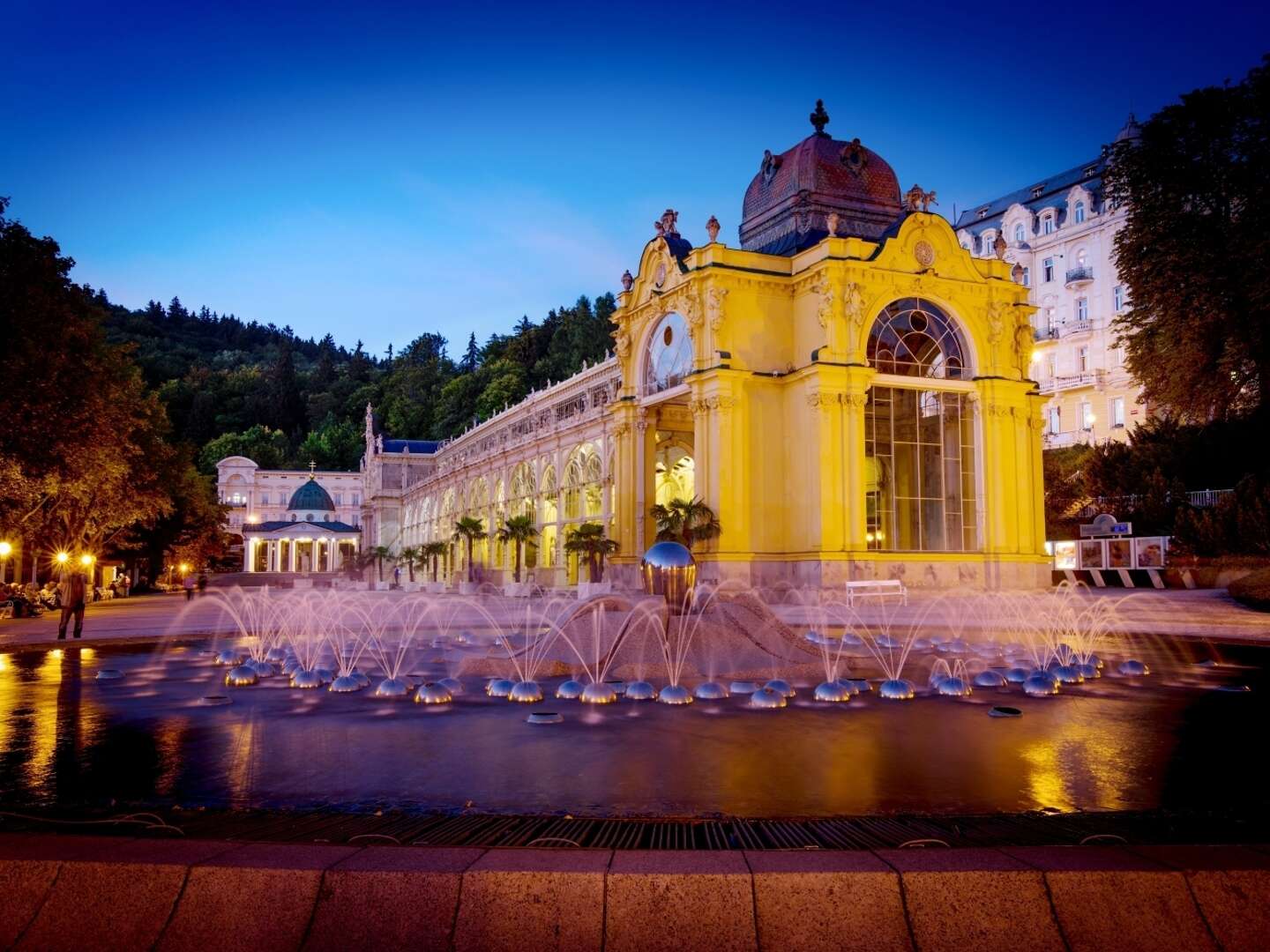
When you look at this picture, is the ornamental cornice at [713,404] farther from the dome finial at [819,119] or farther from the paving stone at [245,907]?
the paving stone at [245,907]

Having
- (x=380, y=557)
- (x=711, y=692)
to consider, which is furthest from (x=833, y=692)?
(x=380, y=557)

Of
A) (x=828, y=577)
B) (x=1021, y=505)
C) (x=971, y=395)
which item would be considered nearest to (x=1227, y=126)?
(x=971, y=395)

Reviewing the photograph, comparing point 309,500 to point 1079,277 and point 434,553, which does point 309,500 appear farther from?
point 1079,277

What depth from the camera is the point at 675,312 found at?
46.9 m

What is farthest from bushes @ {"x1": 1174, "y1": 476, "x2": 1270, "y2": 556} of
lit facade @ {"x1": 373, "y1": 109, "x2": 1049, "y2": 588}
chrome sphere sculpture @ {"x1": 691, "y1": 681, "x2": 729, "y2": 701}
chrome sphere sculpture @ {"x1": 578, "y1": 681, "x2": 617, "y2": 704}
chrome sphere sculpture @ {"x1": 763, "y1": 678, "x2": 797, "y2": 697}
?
chrome sphere sculpture @ {"x1": 578, "y1": 681, "x2": 617, "y2": 704}

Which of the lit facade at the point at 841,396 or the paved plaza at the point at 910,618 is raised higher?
the lit facade at the point at 841,396

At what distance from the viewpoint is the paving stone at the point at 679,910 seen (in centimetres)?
448

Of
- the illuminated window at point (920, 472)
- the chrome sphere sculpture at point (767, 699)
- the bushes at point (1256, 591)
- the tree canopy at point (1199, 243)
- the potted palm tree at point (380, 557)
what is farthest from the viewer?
the potted palm tree at point (380, 557)

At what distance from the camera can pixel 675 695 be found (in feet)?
39.3

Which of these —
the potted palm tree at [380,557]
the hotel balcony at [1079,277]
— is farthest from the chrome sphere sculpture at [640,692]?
the hotel balcony at [1079,277]

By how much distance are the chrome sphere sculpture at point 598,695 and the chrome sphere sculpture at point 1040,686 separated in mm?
5325

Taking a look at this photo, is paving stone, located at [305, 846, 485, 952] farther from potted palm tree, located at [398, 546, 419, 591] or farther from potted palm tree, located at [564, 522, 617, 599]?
potted palm tree, located at [398, 546, 419, 591]

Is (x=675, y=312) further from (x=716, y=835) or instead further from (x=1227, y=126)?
(x=716, y=835)

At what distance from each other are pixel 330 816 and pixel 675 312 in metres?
42.0
